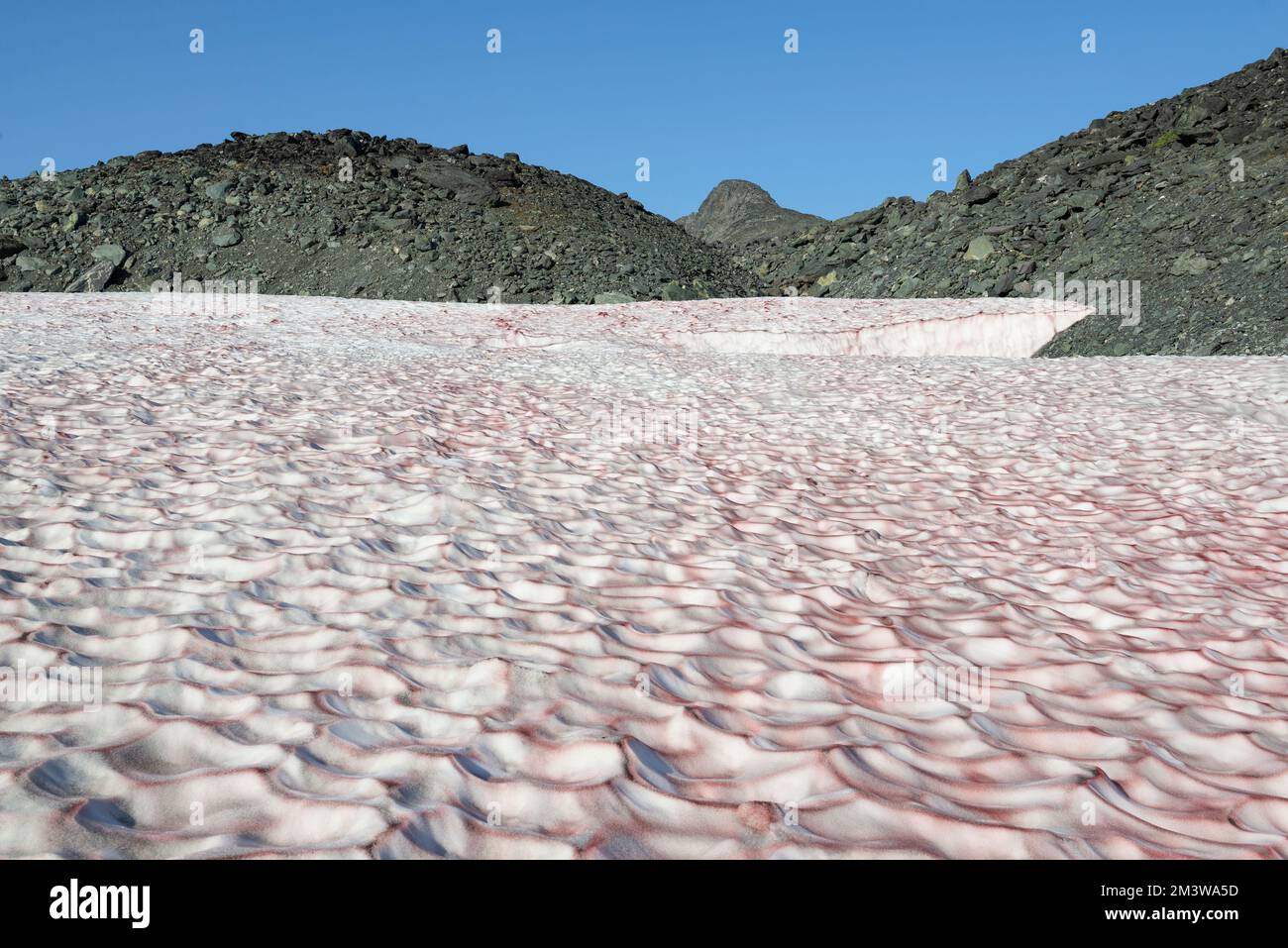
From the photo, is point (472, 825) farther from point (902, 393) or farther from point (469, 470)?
point (902, 393)

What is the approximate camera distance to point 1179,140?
1693 inches

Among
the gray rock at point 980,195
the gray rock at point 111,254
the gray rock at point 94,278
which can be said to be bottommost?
the gray rock at point 94,278

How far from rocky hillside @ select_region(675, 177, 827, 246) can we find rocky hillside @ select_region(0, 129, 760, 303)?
49.4m

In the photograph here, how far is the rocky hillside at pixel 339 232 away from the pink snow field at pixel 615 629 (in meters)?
30.8

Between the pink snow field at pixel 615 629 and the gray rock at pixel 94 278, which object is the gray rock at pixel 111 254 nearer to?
the gray rock at pixel 94 278

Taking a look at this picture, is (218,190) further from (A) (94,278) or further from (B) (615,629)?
(B) (615,629)

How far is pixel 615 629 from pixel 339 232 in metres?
A: 46.7

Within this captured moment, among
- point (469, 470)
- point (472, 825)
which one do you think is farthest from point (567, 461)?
point (472, 825)

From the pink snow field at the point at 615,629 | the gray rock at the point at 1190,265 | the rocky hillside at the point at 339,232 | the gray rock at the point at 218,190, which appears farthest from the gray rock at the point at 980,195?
the gray rock at the point at 218,190

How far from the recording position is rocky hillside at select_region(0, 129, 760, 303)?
144ft

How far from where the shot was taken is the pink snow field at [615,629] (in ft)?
10.3

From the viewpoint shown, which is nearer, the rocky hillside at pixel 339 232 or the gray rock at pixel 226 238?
the rocky hillside at pixel 339 232

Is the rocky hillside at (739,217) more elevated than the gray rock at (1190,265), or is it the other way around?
the rocky hillside at (739,217)
